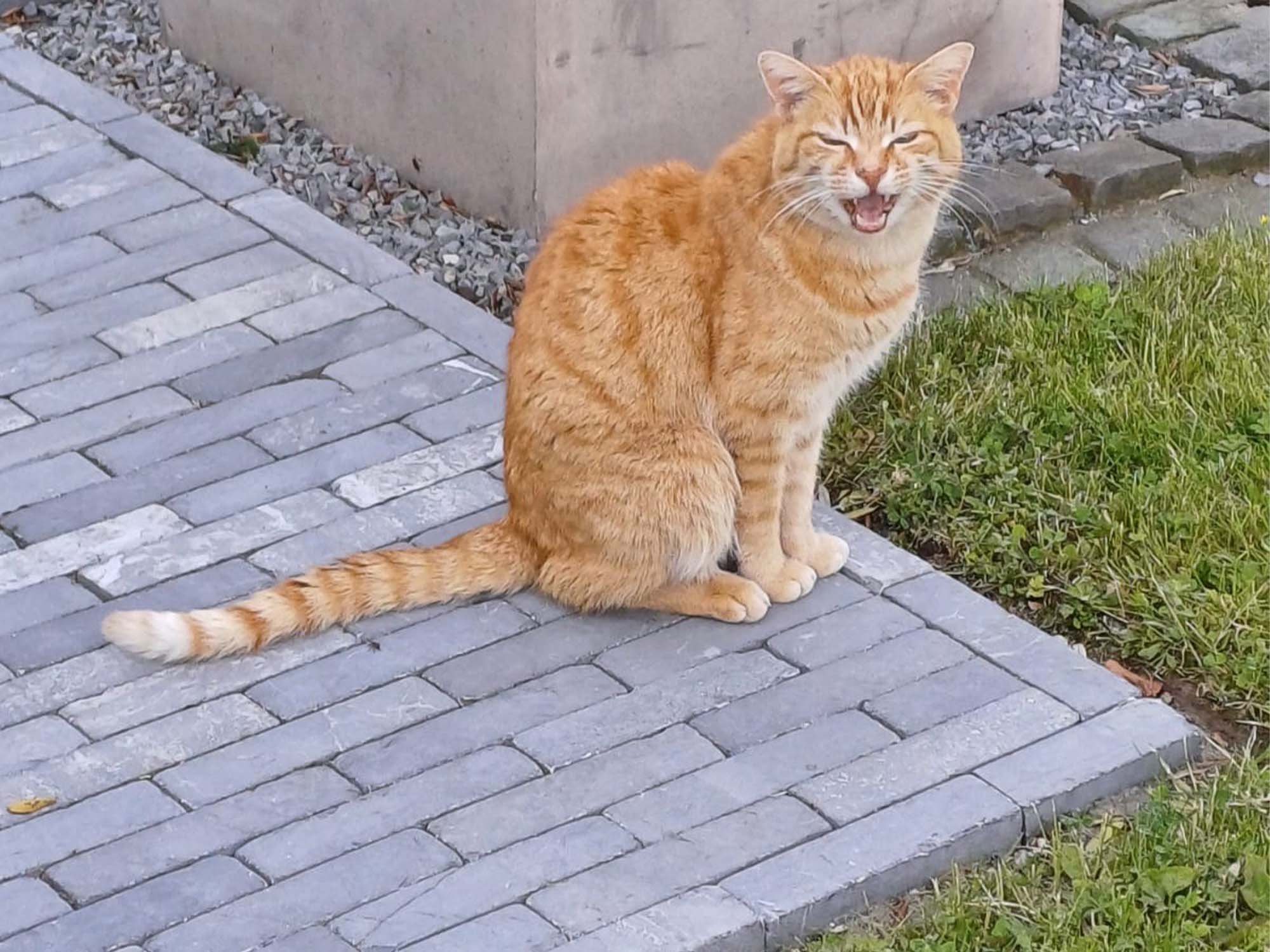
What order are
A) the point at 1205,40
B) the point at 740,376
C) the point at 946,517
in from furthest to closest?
the point at 1205,40 → the point at 946,517 → the point at 740,376

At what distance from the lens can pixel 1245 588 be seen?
4.28 meters

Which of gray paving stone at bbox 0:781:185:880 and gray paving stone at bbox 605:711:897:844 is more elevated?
gray paving stone at bbox 605:711:897:844

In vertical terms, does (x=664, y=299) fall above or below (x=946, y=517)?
above

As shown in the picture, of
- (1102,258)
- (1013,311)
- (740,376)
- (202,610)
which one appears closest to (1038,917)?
(740,376)

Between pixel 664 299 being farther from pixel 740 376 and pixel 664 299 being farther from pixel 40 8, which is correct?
pixel 40 8

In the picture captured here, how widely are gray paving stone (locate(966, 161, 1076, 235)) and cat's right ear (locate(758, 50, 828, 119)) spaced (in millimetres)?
1748

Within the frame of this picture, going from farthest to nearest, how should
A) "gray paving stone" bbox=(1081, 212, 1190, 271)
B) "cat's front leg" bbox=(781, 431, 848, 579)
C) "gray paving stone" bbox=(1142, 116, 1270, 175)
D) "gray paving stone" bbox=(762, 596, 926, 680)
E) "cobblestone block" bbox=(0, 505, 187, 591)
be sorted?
"gray paving stone" bbox=(1142, 116, 1270, 175) → "gray paving stone" bbox=(1081, 212, 1190, 271) → "cobblestone block" bbox=(0, 505, 187, 591) → "cat's front leg" bbox=(781, 431, 848, 579) → "gray paving stone" bbox=(762, 596, 926, 680)

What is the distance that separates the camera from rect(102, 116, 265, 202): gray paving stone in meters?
5.97

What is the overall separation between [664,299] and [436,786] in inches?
42.1

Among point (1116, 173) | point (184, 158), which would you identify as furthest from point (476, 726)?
point (1116, 173)

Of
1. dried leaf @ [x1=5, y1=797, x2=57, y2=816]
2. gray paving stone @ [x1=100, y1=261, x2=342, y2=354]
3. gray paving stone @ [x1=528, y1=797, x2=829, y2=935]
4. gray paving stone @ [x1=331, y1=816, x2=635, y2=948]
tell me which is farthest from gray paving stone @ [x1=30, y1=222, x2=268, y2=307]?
gray paving stone @ [x1=528, y1=797, x2=829, y2=935]

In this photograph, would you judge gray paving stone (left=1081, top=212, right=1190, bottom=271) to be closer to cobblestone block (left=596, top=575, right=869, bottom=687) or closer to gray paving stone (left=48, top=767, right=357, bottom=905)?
cobblestone block (left=596, top=575, right=869, bottom=687)

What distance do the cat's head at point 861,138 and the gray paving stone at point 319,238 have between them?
1731 mm

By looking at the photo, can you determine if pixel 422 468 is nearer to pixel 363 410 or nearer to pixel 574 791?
pixel 363 410
